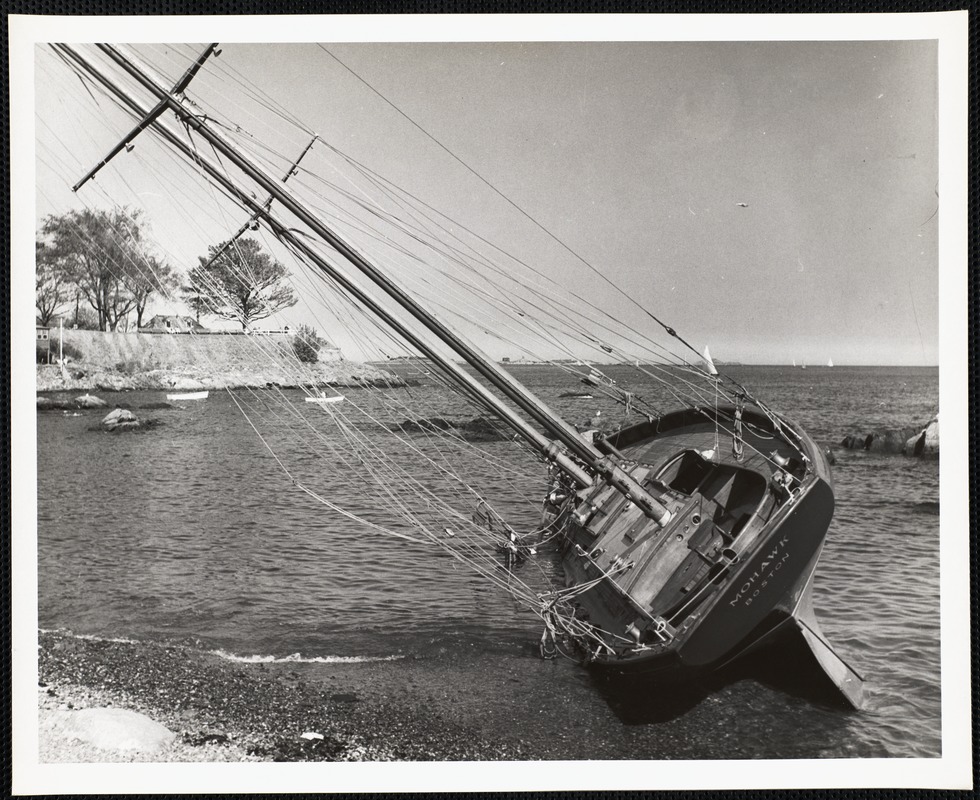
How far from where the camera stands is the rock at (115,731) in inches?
139

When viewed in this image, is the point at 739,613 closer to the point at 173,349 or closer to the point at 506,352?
the point at 506,352

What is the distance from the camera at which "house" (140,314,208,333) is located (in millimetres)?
4043

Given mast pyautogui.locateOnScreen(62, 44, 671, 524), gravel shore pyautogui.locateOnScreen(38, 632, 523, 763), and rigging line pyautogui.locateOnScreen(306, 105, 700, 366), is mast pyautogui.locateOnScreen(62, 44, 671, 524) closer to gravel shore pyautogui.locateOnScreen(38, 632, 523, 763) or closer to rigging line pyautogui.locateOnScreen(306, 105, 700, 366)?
rigging line pyautogui.locateOnScreen(306, 105, 700, 366)

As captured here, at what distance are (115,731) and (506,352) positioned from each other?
149 inches

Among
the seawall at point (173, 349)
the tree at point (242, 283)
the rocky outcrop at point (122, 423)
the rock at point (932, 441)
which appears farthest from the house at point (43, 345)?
the rock at point (932, 441)

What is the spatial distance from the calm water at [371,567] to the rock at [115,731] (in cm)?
53

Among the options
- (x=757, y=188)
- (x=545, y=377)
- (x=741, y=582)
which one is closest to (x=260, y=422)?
(x=545, y=377)

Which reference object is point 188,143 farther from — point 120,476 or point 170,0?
point 120,476

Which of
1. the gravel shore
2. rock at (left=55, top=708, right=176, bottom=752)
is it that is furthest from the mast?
rock at (left=55, top=708, right=176, bottom=752)

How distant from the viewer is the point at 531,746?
355 centimetres

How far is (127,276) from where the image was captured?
3896 millimetres

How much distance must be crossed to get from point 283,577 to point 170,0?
405cm

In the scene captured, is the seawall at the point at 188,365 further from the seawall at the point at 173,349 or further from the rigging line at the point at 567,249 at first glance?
the rigging line at the point at 567,249

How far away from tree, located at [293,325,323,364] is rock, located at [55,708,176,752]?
2.75 meters
